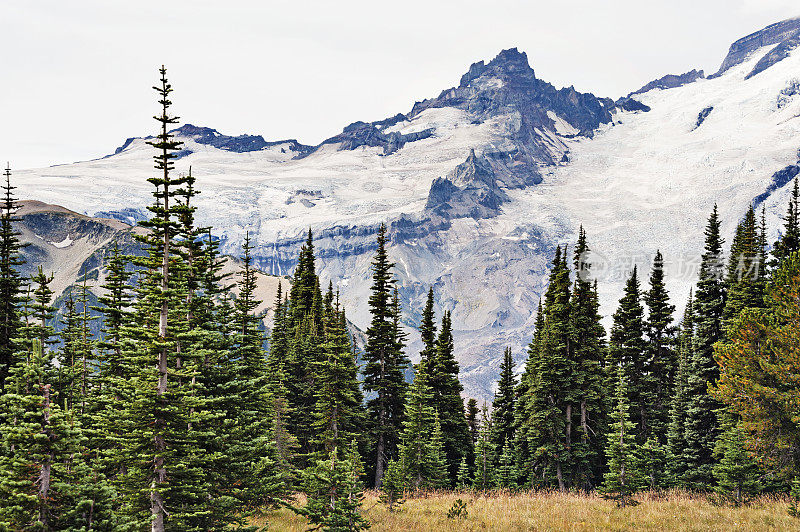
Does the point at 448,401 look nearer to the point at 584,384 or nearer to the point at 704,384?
the point at 584,384

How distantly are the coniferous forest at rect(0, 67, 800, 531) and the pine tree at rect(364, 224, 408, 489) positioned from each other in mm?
195

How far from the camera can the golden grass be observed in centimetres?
2133

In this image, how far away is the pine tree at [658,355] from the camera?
48812 mm

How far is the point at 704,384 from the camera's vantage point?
39.9 meters

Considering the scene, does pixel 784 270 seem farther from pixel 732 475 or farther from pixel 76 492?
pixel 76 492

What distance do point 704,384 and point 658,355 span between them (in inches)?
402

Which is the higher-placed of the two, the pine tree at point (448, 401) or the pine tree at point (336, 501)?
the pine tree at point (336, 501)

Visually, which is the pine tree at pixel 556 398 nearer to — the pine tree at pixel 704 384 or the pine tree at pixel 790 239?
the pine tree at pixel 704 384

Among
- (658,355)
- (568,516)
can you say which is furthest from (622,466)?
(658,355)

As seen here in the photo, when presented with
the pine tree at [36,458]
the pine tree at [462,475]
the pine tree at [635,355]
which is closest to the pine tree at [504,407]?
the pine tree at [462,475]

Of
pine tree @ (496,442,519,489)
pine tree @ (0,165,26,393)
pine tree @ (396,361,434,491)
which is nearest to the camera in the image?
pine tree @ (0,165,26,393)

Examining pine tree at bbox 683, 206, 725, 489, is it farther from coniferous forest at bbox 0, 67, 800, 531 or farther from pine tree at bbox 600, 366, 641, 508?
pine tree at bbox 600, 366, 641, 508

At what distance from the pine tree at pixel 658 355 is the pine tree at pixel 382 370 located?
20.6m

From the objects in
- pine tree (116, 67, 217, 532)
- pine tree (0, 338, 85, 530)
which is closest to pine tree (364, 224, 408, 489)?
pine tree (116, 67, 217, 532)
